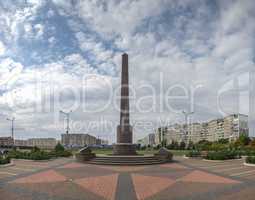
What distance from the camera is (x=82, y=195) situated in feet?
28.8

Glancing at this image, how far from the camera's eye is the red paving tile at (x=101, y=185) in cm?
910

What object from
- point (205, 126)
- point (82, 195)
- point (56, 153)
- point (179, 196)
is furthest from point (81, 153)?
point (205, 126)

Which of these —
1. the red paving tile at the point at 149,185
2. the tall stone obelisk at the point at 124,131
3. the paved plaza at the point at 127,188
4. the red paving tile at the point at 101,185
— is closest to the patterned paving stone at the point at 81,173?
the paved plaza at the point at 127,188

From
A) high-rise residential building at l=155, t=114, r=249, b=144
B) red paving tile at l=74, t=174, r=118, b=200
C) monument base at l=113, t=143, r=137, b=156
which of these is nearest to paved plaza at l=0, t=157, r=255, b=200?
red paving tile at l=74, t=174, r=118, b=200

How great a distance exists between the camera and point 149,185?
10.5 metres

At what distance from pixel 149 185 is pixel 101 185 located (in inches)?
89.9

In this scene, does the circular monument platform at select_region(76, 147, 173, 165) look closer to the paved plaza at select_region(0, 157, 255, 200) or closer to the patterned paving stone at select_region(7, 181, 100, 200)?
the paved plaza at select_region(0, 157, 255, 200)

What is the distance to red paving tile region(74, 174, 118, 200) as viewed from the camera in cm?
910

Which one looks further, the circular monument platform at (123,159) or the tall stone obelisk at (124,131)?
the tall stone obelisk at (124,131)

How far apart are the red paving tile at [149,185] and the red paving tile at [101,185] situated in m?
1.04

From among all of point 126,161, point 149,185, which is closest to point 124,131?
point 126,161

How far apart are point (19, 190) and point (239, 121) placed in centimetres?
11235

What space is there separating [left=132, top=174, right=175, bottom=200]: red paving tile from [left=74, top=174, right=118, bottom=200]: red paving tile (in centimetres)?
104

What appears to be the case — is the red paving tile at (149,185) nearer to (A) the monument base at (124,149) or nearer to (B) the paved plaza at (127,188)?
(B) the paved plaza at (127,188)
